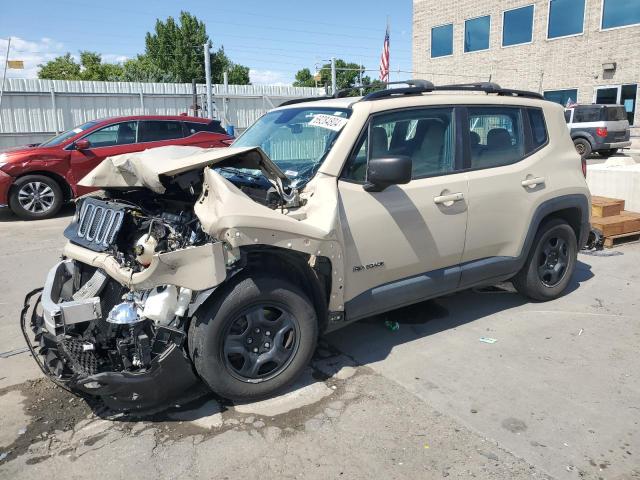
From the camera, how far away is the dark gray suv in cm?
1784

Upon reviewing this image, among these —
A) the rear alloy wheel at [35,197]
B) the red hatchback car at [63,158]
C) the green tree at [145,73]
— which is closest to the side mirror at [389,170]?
the red hatchback car at [63,158]

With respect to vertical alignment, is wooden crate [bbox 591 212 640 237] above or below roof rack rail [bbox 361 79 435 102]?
below

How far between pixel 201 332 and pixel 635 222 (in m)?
6.54

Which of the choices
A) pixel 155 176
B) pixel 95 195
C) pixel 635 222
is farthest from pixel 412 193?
pixel 635 222

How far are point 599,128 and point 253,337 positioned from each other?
1818 centimetres

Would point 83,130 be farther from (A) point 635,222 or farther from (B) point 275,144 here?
(A) point 635,222

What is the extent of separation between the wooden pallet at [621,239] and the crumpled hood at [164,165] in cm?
538

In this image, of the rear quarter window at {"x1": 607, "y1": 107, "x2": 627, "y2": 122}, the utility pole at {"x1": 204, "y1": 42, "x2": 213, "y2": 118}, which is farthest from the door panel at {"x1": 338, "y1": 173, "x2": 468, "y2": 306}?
the rear quarter window at {"x1": 607, "y1": 107, "x2": 627, "y2": 122}

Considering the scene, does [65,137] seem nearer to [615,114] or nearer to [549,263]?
[549,263]

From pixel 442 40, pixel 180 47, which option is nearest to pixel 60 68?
pixel 180 47

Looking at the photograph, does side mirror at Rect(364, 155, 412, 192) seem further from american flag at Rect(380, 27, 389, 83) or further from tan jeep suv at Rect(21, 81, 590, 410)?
american flag at Rect(380, 27, 389, 83)

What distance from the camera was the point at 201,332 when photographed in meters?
2.99

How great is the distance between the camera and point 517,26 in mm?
25578

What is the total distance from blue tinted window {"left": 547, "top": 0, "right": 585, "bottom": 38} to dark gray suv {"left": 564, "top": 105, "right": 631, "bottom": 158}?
704cm
